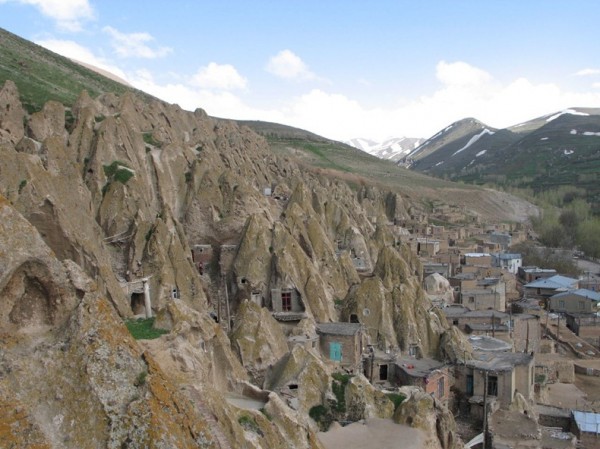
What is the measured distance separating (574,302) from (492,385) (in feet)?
107

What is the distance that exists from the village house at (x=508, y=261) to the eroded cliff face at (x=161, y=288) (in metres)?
23.6

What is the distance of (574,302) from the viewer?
57906 millimetres

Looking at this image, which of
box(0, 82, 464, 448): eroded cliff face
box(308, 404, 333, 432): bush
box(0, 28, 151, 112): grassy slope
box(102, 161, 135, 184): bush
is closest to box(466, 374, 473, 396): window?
box(0, 82, 464, 448): eroded cliff face

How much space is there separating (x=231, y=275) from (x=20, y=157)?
1276 centimetres

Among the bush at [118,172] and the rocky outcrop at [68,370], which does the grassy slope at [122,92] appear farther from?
the rocky outcrop at [68,370]

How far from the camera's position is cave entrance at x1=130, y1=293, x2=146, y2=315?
25000 mm

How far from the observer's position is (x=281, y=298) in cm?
3152

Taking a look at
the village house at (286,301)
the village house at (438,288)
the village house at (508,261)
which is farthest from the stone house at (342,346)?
the village house at (508,261)

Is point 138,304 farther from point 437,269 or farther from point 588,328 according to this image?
point 588,328

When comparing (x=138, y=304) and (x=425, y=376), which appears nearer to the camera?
(x=138, y=304)

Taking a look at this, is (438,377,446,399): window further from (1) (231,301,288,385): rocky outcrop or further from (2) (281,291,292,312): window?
(2) (281,291,292,312): window

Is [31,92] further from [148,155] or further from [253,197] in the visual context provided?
[253,197]

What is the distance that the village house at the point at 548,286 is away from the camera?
62.3m

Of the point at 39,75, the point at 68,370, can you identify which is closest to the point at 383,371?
the point at 68,370
